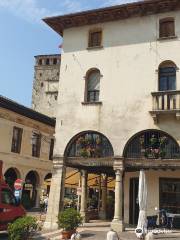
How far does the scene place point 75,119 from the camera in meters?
20.9

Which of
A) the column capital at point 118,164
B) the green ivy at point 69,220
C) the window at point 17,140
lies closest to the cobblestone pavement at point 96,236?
A: the green ivy at point 69,220

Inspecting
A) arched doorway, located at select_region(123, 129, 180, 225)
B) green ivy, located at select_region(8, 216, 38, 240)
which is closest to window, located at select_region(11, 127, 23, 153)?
arched doorway, located at select_region(123, 129, 180, 225)

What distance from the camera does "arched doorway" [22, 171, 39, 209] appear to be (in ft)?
114

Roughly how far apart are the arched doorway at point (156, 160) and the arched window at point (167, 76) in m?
2.40

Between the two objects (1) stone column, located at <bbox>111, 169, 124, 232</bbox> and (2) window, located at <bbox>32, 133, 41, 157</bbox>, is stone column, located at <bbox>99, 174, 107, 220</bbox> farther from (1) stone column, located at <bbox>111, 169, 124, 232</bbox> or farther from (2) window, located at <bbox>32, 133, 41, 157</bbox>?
(2) window, located at <bbox>32, 133, 41, 157</bbox>

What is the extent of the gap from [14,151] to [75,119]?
42.7 ft

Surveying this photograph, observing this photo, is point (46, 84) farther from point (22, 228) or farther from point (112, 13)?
point (22, 228)

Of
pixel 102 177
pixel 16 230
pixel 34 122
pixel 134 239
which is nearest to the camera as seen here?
pixel 16 230

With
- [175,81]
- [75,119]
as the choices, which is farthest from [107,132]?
[175,81]

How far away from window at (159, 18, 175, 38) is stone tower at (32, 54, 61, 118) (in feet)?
127

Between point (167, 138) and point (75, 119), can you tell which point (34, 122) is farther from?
point (167, 138)

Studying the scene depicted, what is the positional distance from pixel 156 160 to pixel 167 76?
4.43 metres

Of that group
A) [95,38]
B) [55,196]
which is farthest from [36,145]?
[95,38]

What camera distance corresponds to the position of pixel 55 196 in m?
20.3
